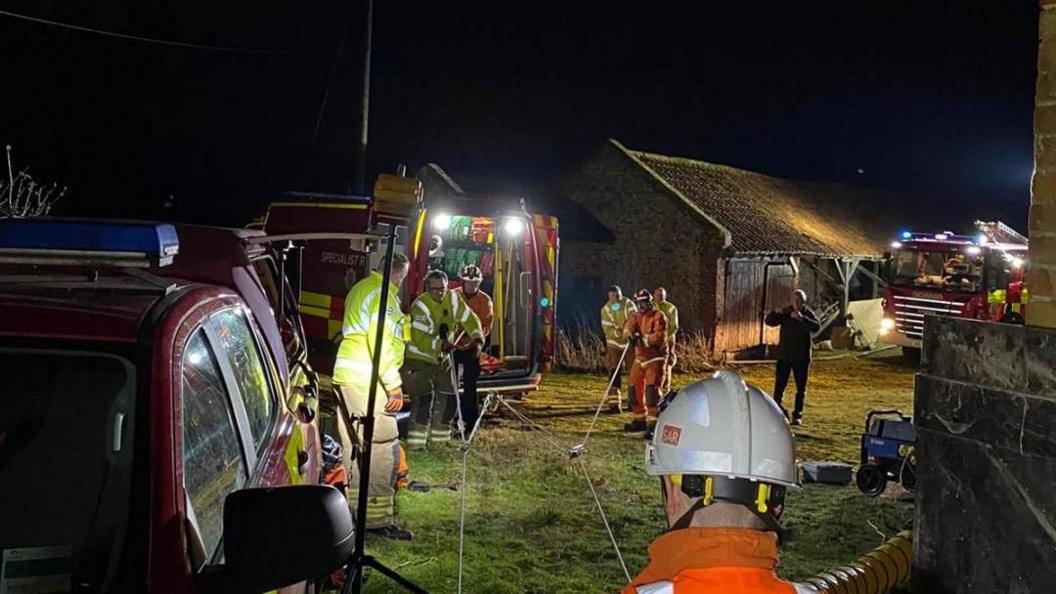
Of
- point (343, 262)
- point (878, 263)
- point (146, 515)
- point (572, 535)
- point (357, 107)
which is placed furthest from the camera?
point (878, 263)

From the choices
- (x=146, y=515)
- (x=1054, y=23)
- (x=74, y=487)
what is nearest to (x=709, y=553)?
(x=146, y=515)

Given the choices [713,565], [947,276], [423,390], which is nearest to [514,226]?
[423,390]

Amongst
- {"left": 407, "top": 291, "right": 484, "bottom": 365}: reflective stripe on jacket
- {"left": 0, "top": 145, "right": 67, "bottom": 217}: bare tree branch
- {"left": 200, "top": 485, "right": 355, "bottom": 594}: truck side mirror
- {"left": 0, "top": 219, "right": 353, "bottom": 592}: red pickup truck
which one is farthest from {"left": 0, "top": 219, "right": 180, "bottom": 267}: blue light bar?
{"left": 0, "top": 145, "right": 67, "bottom": 217}: bare tree branch

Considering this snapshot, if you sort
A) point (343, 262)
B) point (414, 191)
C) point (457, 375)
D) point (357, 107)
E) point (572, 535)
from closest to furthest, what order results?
point (414, 191)
point (572, 535)
point (457, 375)
point (343, 262)
point (357, 107)

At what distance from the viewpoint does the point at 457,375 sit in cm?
1041

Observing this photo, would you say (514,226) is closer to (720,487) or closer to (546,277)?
(546,277)

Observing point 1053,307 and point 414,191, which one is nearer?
point 1053,307

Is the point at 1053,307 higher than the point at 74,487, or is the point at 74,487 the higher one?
the point at 1053,307

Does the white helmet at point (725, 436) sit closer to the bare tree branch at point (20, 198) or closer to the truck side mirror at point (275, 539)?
the truck side mirror at point (275, 539)

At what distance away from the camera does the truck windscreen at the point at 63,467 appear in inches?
75.9

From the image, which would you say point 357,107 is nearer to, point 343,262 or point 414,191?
point 343,262

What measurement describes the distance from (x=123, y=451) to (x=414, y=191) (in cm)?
205

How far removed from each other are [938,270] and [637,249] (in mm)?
6374

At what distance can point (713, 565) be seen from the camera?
1719 millimetres
